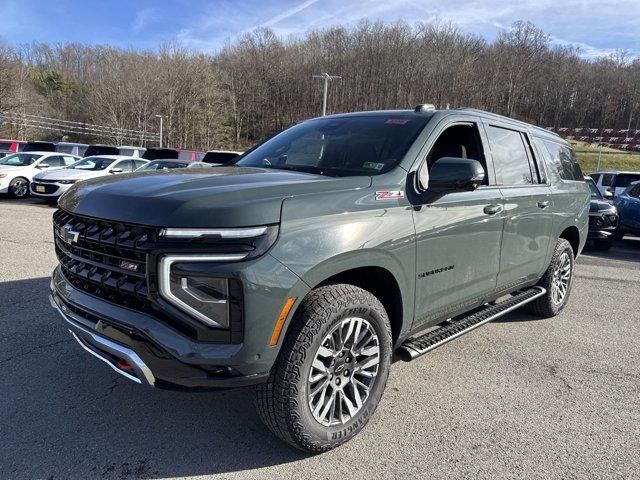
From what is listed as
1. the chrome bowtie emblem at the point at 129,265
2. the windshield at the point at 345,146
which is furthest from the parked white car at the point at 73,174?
the chrome bowtie emblem at the point at 129,265

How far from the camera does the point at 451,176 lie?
115 inches

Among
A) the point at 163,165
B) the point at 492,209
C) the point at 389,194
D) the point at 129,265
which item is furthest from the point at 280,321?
the point at 163,165

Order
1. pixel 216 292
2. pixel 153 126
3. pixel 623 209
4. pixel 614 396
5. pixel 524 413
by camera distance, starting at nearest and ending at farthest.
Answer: pixel 216 292 → pixel 524 413 → pixel 614 396 → pixel 623 209 → pixel 153 126

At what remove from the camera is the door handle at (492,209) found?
143 inches

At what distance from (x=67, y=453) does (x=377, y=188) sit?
7.43 ft

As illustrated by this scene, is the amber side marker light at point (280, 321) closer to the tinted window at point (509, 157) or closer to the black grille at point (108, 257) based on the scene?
the black grille at point (108, 257)

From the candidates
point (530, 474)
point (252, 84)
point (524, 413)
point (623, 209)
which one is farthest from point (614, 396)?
point (252, 84)

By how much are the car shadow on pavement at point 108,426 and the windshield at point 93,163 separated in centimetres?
1316

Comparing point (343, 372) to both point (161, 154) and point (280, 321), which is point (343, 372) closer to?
point (280, 321)

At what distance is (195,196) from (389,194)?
116cm

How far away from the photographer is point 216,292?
2203 millimetres

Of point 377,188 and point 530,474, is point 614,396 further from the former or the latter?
point 377,188

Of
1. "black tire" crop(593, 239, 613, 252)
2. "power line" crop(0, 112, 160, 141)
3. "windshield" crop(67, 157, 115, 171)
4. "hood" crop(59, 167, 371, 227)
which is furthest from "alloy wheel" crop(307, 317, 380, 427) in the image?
"power line" crop(0, 112, 160, 141)

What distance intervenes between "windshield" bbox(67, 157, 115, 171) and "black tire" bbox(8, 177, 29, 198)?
146 centimetres
